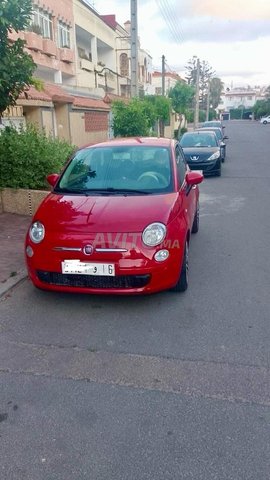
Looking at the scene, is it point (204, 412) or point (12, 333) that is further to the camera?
point (12, 333)

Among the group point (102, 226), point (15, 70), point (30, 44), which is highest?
point (30, 44)

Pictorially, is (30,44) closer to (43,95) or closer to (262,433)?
(43,95)

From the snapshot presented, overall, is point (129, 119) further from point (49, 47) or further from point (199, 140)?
point (49, 47)

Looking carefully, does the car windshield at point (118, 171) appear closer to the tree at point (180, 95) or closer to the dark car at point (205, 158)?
the dark car at point (205, 158)

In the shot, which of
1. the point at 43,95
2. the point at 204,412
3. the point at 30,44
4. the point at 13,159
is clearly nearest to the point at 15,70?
the point at 13,159

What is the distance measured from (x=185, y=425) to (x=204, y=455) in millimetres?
248

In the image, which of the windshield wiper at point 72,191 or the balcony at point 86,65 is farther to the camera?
the balcony at point 86,65

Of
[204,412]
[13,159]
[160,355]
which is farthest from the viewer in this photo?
[13,159]

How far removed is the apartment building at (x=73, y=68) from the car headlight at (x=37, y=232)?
302 cm

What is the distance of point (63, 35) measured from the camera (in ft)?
84.2

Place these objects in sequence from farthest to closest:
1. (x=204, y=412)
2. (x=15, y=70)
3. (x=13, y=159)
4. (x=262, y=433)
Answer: (x=13, y=159) → (x=15, y=70) → (x=204, y=412) → (x=262, y=433)

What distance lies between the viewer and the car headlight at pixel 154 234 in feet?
12.7

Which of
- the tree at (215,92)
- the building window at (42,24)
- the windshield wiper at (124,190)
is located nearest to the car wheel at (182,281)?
the windshield wiper at (124,190)

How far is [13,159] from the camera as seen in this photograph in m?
7.72
